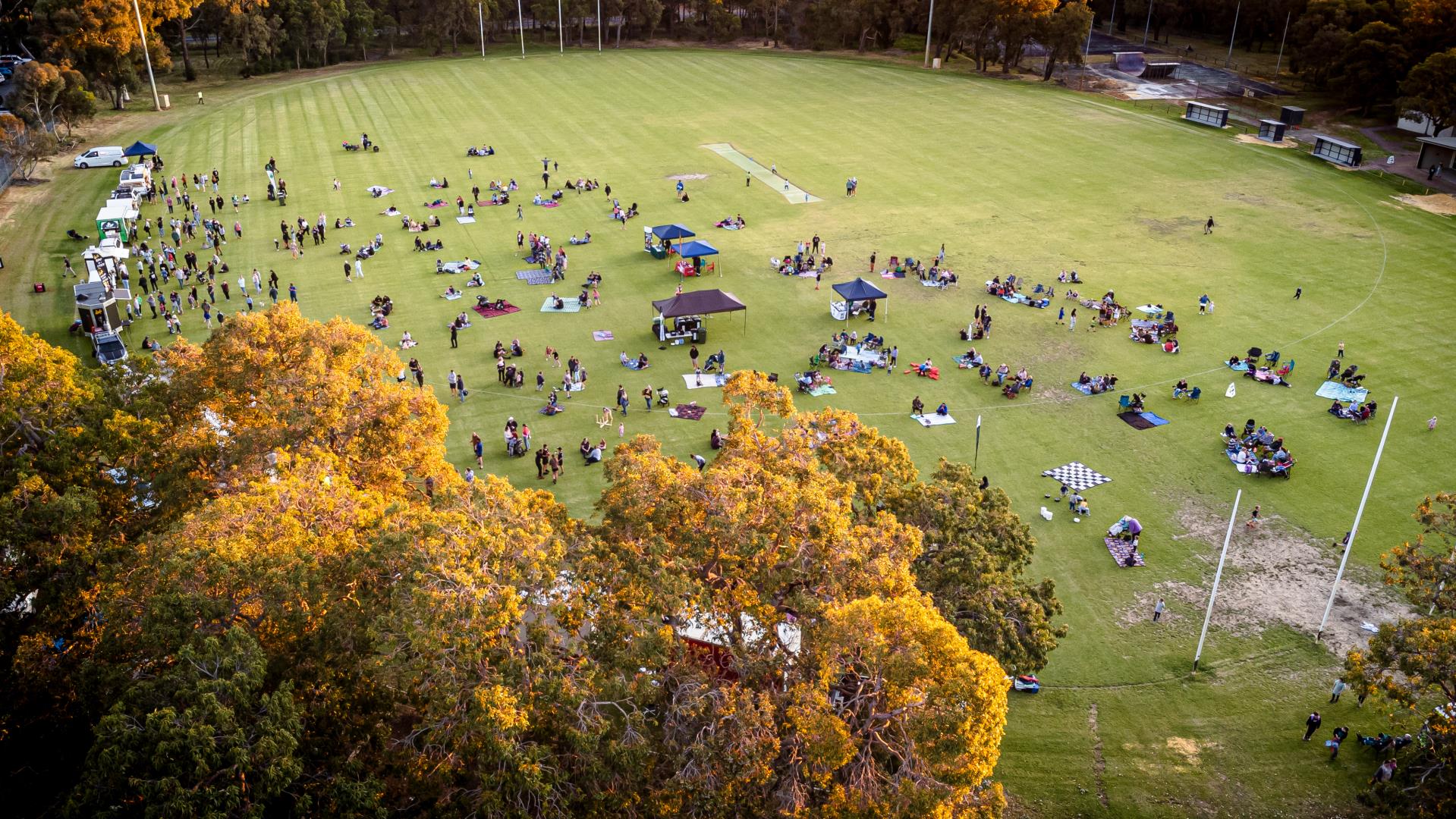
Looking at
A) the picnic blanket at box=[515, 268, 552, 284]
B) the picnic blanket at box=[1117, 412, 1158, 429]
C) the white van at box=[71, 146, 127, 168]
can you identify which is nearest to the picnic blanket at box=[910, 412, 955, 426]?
the picnic blanket at box=[1117, 412, 1158, 429]

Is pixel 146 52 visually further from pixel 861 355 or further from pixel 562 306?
pixel 861 355

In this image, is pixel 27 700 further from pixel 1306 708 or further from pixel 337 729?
pixel 1306 708

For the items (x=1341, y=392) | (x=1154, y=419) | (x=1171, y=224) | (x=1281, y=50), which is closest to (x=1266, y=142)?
(x=1171, y=224)

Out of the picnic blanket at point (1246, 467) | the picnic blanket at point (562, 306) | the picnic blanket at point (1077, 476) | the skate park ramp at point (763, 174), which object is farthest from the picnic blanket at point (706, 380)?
the skate park ramp at point (763, 174)

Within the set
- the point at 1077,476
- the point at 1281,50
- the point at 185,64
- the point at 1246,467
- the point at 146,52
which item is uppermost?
the point at 1281,50

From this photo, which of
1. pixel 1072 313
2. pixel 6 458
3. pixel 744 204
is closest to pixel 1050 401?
pixel 1072 313

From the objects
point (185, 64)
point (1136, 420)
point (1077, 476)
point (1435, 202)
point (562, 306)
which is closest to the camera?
point (1077, 476)

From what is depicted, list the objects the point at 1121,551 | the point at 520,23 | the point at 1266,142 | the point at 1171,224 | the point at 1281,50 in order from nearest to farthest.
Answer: the point at 1121,551 < the point at 1171,224 < the point at 1266,142 < the point at 1281,50 < the point at 520,23

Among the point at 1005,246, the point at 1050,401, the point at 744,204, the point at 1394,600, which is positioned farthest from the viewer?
the point at 744,204
